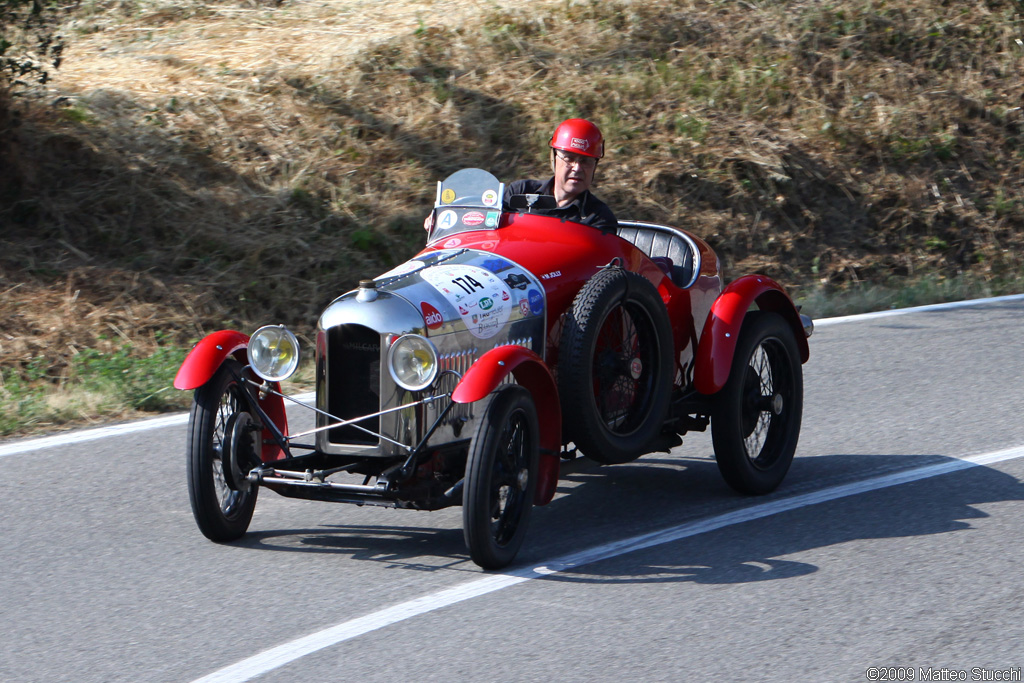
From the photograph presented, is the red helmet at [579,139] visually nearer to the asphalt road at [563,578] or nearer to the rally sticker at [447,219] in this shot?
the rally sticker at [447,219]

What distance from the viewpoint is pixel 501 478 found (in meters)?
4.80

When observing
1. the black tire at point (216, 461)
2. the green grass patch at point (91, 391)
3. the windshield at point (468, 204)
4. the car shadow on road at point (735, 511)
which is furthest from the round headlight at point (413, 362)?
the green grass patch at point (91, 391)

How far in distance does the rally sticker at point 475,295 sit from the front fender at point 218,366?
2.76 ft

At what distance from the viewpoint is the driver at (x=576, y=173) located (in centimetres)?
607

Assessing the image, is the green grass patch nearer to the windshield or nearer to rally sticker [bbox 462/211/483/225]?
the windshield

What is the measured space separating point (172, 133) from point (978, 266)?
8.31m

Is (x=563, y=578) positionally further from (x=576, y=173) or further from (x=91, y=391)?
(x=91, y=391)

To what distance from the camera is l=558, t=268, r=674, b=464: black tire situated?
16.9 ft

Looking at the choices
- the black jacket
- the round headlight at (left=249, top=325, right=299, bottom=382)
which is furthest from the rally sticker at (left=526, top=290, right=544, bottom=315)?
the round headlight at (left=249, top=325, right=299, bottom=382)

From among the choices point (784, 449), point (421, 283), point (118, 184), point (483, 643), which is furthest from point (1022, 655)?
point (118, 184)

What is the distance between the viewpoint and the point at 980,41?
54.2ft

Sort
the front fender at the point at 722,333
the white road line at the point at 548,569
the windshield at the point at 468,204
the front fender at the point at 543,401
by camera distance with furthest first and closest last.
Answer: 1. the windshield at the point at 468,204
2. the front fender at the point at 722,333
3. the front fender at the point at 543,401
4. the white road line at the point at 548,569

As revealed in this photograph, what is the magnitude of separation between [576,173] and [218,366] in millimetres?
2116

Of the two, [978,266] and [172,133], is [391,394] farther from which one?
[978,266]
